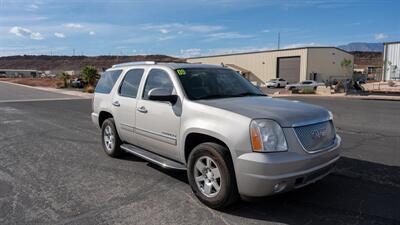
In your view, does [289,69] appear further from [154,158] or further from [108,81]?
[154,158]

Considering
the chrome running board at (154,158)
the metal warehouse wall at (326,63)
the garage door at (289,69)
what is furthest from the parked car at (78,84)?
the chrome running board at (154,158)

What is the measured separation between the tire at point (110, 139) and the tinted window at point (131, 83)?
0.73 m

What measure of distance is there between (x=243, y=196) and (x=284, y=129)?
0.90m

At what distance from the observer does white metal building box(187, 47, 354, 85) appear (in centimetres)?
5359

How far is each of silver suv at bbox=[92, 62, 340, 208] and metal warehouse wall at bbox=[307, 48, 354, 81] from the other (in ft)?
167

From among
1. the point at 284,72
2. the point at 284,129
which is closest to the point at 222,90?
the point at 284,129

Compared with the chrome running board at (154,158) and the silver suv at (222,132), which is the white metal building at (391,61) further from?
the chrome running board at (154,158)

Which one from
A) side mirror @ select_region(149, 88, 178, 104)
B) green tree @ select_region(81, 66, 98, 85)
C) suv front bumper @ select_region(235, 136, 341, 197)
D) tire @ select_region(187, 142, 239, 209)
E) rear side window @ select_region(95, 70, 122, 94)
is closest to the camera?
suv front bumper @ select_region(235, 136, 341, 197)

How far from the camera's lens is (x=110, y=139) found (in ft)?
22.2

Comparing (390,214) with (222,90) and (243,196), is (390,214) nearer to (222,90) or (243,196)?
(243,196)

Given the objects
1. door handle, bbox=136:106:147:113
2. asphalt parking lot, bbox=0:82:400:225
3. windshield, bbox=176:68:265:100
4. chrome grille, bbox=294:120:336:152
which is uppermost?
windshield, bbox=176:68:265:100

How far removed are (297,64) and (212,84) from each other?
5260cm

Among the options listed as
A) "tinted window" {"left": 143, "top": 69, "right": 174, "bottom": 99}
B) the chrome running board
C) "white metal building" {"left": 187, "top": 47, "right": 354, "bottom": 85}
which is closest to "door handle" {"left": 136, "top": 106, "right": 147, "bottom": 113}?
"tinted window" {"left": 143, "top": 69, "right": 174, "bottom": 99}

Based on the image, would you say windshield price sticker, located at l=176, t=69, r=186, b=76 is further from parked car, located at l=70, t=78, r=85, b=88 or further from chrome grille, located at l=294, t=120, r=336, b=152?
parked car, located at l=70, t=78, r=85, b=88
